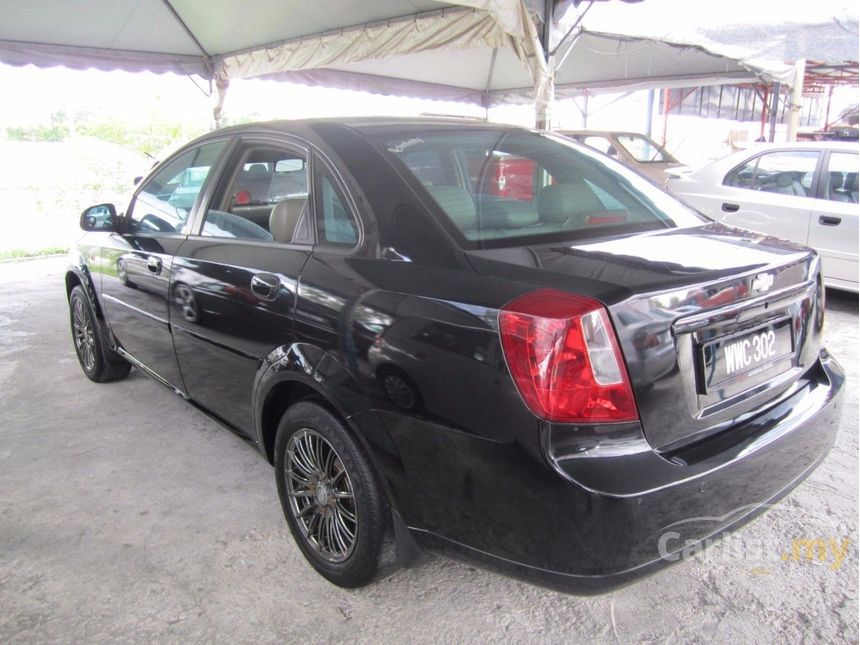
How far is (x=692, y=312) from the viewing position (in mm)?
1609

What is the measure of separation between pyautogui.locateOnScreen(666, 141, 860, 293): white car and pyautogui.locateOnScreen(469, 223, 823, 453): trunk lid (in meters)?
3.70

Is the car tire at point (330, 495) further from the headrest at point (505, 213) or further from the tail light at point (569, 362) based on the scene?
the headrest at point (505, 213)

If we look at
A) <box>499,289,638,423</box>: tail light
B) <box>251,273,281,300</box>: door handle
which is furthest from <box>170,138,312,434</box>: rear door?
<box>499,289,638,423</box>: tail light

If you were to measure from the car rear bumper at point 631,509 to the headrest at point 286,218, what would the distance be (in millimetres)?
1138

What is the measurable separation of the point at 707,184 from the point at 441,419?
5.75 m

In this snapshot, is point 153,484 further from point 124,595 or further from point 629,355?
point 629,355

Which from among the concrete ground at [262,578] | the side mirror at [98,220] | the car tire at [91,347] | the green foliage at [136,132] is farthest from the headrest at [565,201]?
the green foliage at [136,132]

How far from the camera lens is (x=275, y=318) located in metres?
2.20

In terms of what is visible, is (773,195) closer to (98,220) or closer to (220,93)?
(98,220)

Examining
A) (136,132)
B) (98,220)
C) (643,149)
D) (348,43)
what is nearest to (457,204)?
(98,220)

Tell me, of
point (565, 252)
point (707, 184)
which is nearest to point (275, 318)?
point (565, 252)

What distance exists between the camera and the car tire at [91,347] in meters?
4.00

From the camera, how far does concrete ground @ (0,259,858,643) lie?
200cm


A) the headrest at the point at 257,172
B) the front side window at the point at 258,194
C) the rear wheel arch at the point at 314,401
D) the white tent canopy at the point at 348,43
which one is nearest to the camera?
the rear wheel arch at the point at 314,401
